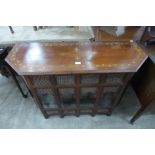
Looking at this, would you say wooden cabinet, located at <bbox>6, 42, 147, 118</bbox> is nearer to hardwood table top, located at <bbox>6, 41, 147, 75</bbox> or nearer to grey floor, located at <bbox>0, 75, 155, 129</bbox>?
hardwood table top, located at <bbox>6, 41, 147, 75</bbox>

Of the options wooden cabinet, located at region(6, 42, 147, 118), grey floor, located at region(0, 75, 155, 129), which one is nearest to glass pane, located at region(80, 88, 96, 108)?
wooden cabinet, located at region(6, 42, 147, 118)

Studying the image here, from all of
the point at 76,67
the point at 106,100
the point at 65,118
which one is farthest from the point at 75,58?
the point at 65,118

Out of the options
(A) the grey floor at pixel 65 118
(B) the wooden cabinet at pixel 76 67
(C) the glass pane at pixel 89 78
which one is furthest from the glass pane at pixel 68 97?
(A) the grey floor at pixel 65 118

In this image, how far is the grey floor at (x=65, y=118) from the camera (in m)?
1.55

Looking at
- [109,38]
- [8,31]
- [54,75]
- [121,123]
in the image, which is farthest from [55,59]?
[8,31]

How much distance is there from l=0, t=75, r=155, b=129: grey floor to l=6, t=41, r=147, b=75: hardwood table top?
0.86 meters

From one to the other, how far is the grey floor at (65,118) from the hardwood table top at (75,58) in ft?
2.83

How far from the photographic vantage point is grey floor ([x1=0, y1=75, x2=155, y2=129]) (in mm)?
1545

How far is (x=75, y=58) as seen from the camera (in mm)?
1034

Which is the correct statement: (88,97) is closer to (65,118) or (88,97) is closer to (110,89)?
(110,89)

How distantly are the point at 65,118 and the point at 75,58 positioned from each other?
880mm

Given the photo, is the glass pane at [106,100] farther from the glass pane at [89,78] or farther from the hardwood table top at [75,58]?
the hardwood table top at [75,58]

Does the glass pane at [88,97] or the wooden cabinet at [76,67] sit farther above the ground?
the wooden cabinet at [76,67]

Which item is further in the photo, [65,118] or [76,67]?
[65,118]
